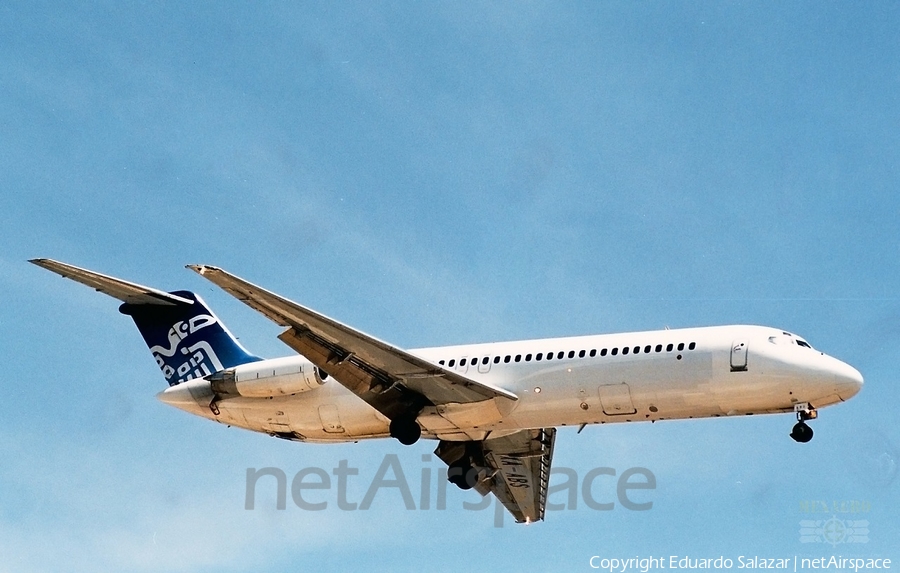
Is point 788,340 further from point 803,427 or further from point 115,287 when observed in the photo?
point 115,287

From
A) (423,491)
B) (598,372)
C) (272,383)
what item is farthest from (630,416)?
(272,383)

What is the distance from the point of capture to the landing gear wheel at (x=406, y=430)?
2788 cm

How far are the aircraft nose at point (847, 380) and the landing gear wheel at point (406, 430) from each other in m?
8.83

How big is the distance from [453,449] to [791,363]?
28.9 feet

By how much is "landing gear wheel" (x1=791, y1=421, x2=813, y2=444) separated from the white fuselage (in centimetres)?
45

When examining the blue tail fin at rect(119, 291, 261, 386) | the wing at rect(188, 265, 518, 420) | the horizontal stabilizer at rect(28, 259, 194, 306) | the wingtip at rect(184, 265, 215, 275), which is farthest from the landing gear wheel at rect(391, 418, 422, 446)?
the horizontal stabilizer at rect(28, 259, 194, 306)

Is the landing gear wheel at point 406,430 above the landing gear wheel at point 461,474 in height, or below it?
above

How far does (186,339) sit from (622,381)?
11658 mm

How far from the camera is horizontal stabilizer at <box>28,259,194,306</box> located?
2636cm

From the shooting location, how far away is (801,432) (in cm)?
2583

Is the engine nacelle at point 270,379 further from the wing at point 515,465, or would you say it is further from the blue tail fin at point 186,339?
the wing at point 515,465

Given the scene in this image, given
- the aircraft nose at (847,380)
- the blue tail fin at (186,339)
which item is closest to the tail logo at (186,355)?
the blue tail fin at (186,339)

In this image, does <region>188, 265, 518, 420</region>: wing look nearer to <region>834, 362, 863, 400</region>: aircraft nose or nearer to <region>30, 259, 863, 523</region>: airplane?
<region>30, 259, 863, 523</region>: airplane

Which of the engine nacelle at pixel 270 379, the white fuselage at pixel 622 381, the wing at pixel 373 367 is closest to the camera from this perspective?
the white fuselage at pixel 622 381
